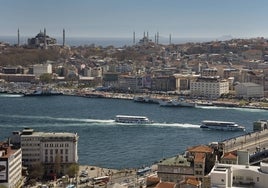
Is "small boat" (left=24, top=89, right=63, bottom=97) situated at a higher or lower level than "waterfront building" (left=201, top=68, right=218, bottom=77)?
lower

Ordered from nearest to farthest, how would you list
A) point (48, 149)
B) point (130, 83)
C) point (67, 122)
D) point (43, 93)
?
point (48, 149) → point (67, 122) → point (43, 93) → point (130, 83)

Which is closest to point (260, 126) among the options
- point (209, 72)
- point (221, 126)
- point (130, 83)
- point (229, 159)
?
point (221, 126)

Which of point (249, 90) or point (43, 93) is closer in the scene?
point (249, 90)

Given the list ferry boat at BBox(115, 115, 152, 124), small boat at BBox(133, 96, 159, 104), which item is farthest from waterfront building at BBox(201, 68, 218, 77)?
ferry boat at BBox(115, 115, 152, 124)

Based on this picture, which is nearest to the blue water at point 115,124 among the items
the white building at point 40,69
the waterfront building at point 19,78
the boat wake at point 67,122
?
the boat wake at point 67,122

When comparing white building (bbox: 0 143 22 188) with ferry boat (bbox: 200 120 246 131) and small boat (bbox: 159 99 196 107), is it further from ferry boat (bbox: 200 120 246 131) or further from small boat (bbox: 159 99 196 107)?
small boat (bbox: 159 99 196 107)

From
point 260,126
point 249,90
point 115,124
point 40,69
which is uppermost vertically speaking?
point 40,69

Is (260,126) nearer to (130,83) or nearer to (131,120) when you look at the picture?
(131,120)
